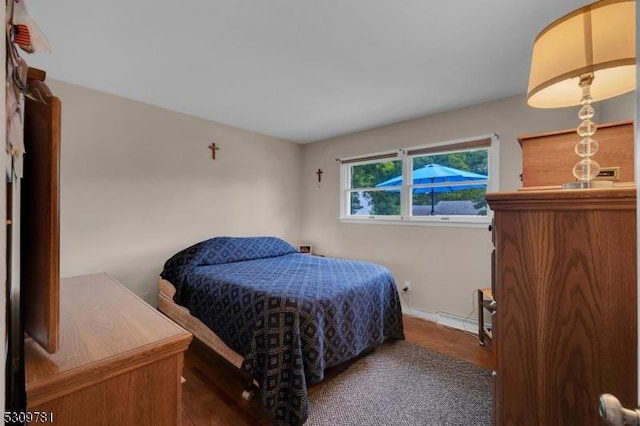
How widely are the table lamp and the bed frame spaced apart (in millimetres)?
1951

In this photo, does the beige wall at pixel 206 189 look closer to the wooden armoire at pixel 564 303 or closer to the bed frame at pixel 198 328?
the bed frame at pixel 198 328

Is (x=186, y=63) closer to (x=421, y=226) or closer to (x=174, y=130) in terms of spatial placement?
(x=174, y=130)

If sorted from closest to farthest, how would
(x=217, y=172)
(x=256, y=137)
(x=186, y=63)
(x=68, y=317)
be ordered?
(x=68, y=317)
(x=186, y=63)
(x=217, y=172)
(x=256, y=137)

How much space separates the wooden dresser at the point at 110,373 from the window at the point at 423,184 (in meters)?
2.79

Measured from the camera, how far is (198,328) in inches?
89.1

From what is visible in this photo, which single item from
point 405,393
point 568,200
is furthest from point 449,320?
point 568,200

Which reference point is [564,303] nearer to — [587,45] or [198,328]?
[587,45]

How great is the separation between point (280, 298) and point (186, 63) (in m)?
1.81

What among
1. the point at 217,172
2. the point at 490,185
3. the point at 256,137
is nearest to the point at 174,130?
the point at 217,172

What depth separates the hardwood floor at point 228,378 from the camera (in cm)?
161

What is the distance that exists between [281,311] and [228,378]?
2.55 feet

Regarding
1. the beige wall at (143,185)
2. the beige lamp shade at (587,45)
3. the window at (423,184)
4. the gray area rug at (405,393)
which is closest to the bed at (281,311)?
the gray area rug at (405,393)

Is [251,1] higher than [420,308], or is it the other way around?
[251,1]

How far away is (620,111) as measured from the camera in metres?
1.83
